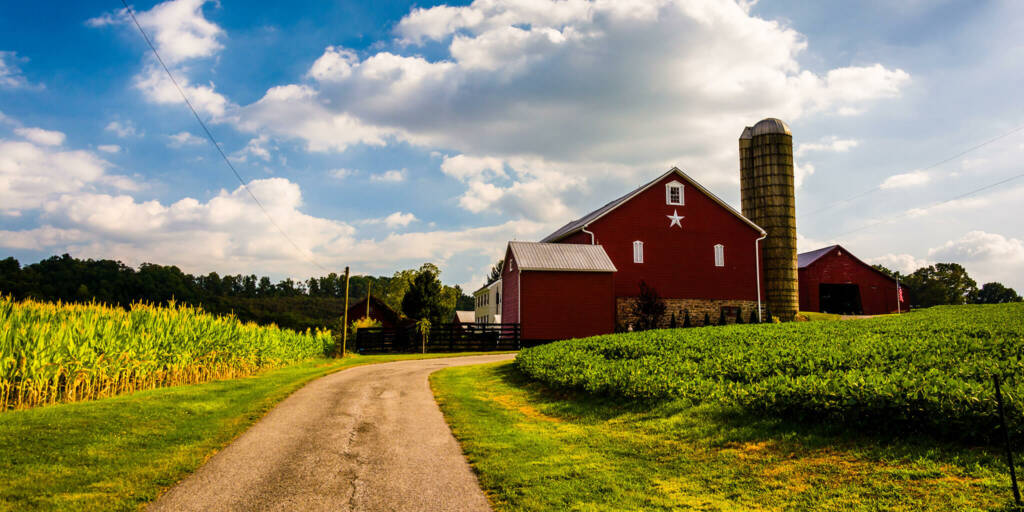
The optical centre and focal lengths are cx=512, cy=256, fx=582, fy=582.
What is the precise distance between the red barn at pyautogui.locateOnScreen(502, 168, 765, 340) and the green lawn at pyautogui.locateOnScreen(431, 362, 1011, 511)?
871 inches

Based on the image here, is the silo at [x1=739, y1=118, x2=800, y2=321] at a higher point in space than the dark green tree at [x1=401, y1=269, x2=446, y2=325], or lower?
higher

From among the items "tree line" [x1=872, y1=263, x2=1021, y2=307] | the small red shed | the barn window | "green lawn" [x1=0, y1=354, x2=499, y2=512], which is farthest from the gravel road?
"tree line" [x1=872, y1=263, x2=1021, y2=307]

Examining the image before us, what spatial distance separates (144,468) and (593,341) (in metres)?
15.3

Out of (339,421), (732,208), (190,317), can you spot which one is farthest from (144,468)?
(732,208)

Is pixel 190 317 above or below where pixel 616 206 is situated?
below

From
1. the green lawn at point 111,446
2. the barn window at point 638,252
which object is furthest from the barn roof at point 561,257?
the green lawn at point 111,446

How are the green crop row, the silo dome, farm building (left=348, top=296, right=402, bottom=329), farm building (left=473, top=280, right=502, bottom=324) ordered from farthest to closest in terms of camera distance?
farm building (left=348, top=296, right=402, bottom=329)
the silo dome
farm building (left=473, top=280, right=502, bottom=324)
the green crop row

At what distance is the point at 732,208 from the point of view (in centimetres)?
3894

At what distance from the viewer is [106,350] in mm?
12914

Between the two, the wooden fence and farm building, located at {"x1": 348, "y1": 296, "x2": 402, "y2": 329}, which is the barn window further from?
farm building, located at {"x1": 348, "y1": 296, "x2": 402, "y2": 329}

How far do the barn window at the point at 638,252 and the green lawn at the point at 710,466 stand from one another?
26.3 m

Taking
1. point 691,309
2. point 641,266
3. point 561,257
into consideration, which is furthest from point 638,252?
point 561,257

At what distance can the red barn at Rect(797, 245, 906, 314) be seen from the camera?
47.6 meters

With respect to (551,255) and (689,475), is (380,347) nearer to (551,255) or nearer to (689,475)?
(551,255)
